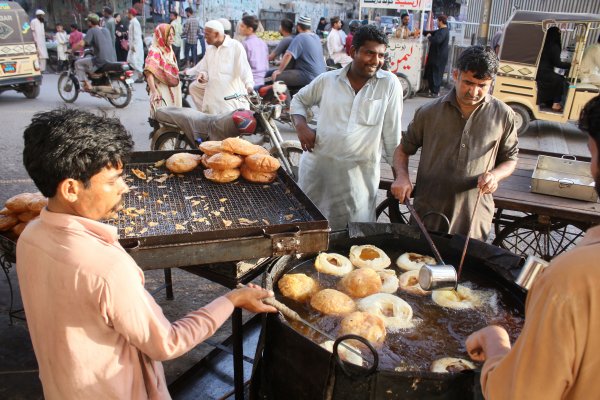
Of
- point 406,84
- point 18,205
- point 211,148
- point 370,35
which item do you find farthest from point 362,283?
point 406,84

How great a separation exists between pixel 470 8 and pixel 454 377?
61.7 feet

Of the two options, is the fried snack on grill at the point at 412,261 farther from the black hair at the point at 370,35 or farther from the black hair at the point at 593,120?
the black hair at the point at 593,120

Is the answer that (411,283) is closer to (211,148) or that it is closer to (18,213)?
(211,148)

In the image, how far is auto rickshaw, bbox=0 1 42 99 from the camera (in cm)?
1127

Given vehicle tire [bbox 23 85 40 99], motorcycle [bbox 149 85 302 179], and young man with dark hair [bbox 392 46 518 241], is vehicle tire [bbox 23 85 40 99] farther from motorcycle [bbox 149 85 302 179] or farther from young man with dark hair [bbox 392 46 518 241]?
young man with dark hair [bbox 392 46 518 241]

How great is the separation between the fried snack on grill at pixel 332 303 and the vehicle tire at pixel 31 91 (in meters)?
12.4

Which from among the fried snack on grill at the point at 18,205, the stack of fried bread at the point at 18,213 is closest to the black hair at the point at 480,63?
the stack of fried bread at the point at 18,213

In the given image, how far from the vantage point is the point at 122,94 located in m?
11.5

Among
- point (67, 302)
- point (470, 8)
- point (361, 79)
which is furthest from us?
point (470, 8)

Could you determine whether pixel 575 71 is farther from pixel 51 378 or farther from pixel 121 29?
pixel 121 29

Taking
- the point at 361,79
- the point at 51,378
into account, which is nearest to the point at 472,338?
the point at 51,378

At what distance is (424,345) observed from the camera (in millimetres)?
2244

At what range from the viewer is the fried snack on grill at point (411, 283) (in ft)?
8.70

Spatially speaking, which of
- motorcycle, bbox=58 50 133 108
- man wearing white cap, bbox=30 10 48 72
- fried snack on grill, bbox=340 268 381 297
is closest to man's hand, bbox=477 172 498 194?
fried snack on grill, bbox=340 268 381 297
